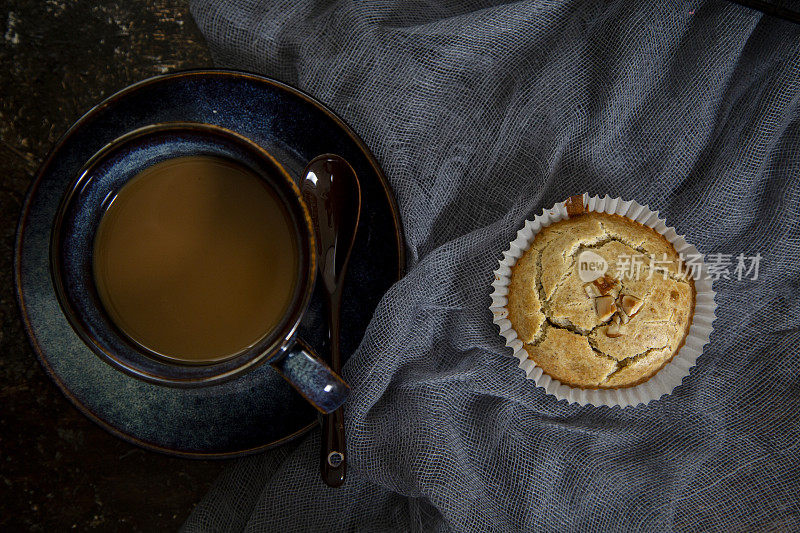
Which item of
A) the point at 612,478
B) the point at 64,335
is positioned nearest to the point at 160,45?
the point at 64,335

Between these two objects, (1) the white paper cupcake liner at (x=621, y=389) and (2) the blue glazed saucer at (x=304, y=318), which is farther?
(1) the white paper cupcake liner at (x=621, y=389)

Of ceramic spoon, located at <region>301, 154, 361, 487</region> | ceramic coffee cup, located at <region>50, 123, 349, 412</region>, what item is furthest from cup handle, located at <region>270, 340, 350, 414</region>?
ceramic spoon, located at <region>301, 154, 361, 487</region>

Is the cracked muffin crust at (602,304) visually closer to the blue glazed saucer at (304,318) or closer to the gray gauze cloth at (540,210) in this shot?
the gray gauze cloth at (540,210)

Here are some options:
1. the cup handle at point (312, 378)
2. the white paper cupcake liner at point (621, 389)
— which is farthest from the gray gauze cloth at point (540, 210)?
the cup handle at point (312, 378)

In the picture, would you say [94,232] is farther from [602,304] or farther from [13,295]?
[602,304]

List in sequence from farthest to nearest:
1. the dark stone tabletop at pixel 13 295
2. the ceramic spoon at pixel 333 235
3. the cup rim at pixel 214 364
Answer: the dark stone tabletop at pixel 13 295 < the ceramic spoon at pixel 333 235 < the cup rim at pixel 214 364

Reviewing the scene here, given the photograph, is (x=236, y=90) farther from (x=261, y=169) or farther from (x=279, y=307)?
(x=279, y=307)

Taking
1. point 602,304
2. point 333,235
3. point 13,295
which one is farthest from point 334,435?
point 13,295

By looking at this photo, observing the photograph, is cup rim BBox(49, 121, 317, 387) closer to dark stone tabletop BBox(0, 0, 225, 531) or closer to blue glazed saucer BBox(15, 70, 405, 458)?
blue glazed saucer BBox(15, 70, 405, 458)
